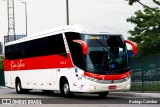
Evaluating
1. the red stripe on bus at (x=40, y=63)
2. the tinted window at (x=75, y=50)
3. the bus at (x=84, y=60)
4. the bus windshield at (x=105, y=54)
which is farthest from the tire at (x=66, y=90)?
the bus windshield at (x=105, y=54)

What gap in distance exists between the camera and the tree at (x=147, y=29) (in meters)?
48.1

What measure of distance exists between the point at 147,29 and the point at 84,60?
30.7 meters

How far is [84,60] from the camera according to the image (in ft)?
68.2

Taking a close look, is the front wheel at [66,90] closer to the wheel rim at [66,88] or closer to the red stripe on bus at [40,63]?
the wheel rim at [66,88]

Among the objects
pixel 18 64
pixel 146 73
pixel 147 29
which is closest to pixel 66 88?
pixel 146 73

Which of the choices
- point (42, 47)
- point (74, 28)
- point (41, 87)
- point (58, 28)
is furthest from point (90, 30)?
point (41, 87)

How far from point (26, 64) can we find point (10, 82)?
3.97 m

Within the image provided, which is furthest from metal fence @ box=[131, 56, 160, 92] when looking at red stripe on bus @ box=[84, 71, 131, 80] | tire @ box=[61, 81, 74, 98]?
tire @ box=[61, 81, 74, 98]

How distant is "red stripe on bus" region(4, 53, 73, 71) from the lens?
2269cm

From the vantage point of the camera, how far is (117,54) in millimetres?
21266

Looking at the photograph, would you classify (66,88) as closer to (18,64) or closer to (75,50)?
(75,50)

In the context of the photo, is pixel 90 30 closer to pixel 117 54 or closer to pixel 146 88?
pixel 117 54

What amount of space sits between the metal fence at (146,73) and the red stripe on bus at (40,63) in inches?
186

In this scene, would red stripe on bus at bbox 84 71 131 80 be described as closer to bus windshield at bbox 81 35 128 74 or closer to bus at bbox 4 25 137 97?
bus at bbox 4 25 137 97
